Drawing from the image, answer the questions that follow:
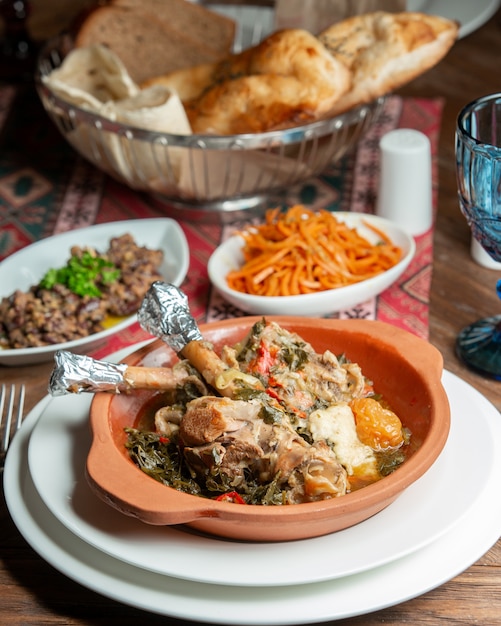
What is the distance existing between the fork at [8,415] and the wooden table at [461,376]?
4 cm

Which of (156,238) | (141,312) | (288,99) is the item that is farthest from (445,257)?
(141,312)

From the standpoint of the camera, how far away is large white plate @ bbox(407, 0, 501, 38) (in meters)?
2.82

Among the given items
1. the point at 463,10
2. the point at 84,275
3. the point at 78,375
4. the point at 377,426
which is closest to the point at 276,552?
the point at 377,426

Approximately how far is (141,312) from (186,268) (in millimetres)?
620

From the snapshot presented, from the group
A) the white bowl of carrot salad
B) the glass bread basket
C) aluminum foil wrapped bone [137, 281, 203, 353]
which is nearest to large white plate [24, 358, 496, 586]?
aluminum foil wrapped bone [137, 281, 203, 353]

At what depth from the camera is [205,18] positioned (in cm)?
291

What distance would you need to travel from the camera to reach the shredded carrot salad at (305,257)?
2096 mm

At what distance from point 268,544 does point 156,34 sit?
1957mm

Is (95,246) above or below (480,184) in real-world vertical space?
below

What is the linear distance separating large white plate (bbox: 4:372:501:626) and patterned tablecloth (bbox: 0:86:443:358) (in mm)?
711

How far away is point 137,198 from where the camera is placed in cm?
271

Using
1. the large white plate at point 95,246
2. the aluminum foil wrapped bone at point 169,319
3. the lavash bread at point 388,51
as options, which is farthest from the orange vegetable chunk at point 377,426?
the lavash bread at point 388,51

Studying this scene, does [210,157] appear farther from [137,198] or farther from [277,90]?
[137,198]

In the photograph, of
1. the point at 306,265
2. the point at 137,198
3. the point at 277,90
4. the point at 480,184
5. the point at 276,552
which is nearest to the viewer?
the point at 276,552
